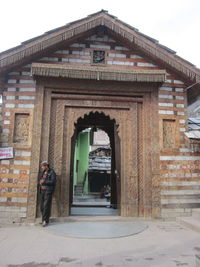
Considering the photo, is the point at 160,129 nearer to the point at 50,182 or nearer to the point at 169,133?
the point at 169,133

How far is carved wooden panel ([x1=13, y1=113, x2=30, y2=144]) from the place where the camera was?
6.51 metres

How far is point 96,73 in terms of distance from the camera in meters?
6.48

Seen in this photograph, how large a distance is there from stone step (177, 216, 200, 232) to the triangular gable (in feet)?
12.6

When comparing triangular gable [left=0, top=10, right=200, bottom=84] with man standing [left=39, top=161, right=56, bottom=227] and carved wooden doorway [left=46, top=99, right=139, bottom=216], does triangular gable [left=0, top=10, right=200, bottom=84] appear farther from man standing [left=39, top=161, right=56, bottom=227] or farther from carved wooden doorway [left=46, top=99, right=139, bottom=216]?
man standing [left=39, top=161, right=56, bottom=227]

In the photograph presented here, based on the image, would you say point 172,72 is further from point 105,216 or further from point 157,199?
point 105,216

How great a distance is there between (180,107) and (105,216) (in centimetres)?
386

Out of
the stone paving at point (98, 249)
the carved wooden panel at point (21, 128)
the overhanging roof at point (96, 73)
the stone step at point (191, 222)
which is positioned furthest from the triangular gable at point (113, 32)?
the stone paving at point (98, 249)

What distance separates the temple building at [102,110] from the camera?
634 cm

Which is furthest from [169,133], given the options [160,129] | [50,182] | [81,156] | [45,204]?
[81,156]

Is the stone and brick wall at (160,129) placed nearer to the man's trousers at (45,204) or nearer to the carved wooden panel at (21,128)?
the carved wooden panel at (21,128)

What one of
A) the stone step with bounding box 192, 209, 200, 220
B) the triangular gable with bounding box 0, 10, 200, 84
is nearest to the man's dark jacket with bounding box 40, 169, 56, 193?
the triangular gable with bounding box 0, 10, 200, 84

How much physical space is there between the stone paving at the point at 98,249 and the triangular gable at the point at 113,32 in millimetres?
4343

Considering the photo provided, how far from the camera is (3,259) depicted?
3666 mm

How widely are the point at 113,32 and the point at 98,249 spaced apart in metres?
5.86
